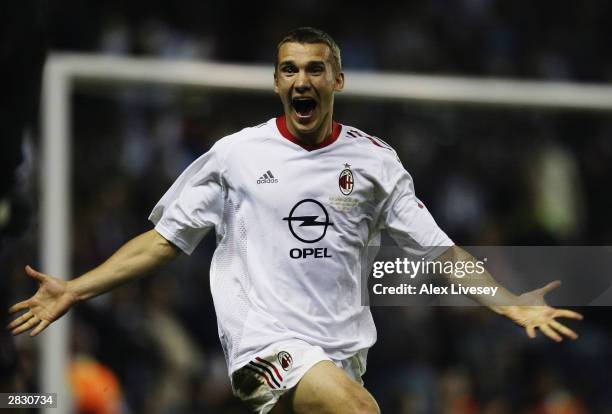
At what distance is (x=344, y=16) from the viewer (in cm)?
1368

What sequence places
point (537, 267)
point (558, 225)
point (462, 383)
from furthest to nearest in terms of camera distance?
point (558, 225)
point (462, 383)
point (537, 267)

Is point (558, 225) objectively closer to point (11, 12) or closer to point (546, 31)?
point (546, 31)

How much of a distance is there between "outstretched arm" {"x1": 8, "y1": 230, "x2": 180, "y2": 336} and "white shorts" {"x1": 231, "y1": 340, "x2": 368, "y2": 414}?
589 mm

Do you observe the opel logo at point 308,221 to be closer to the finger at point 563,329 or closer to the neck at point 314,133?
the neck at point 314,133

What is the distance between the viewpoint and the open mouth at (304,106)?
5215 millimetres

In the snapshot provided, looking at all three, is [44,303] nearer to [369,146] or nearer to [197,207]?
[197,207]

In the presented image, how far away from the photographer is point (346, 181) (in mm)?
5281

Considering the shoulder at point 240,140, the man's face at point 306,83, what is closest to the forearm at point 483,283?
the man's face at point 306,83

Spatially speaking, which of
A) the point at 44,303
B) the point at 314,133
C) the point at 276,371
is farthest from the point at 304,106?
the point at 44,303

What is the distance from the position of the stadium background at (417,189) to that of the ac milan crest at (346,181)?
3427 mm

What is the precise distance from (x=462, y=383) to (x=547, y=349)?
0.91m

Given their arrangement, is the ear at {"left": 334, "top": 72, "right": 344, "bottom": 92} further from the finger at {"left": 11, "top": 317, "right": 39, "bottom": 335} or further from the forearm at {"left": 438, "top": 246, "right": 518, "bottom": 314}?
the finger at {"left": 11, "top": 317, "right": 39, "bottom": 335}

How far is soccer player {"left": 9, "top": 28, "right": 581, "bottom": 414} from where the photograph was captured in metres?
5.18

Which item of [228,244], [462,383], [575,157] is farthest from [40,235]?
[575,157]
